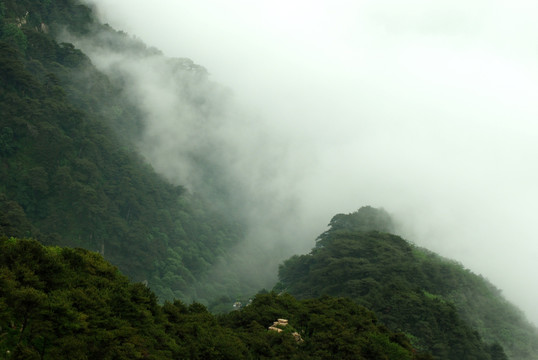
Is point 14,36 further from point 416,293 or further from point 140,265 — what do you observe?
point 416,293

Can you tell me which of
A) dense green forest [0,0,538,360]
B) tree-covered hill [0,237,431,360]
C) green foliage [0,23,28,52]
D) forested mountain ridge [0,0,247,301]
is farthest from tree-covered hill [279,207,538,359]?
green foliage [0,23,28,52]

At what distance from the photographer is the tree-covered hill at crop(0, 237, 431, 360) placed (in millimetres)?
16156

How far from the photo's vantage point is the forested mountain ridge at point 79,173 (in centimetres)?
6006

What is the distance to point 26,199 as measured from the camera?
5888 centimetres

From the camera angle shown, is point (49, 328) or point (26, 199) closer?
point (49, 328)

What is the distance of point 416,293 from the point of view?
43500 mm

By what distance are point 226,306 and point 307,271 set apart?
12917 millimetres

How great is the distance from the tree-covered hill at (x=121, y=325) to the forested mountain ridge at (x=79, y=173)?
23014 mm

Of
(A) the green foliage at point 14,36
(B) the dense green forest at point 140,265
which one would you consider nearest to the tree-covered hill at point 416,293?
(B) the dense green forest at point 140,265

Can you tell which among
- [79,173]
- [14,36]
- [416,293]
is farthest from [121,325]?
[14,36]

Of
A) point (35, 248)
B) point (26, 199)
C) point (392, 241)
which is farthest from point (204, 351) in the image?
point (26, 199)

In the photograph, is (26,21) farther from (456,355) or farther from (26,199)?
(456,355)

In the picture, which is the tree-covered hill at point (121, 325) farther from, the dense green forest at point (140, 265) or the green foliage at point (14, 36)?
the green foliage at point (14, 36)

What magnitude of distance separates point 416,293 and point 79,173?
160ft
